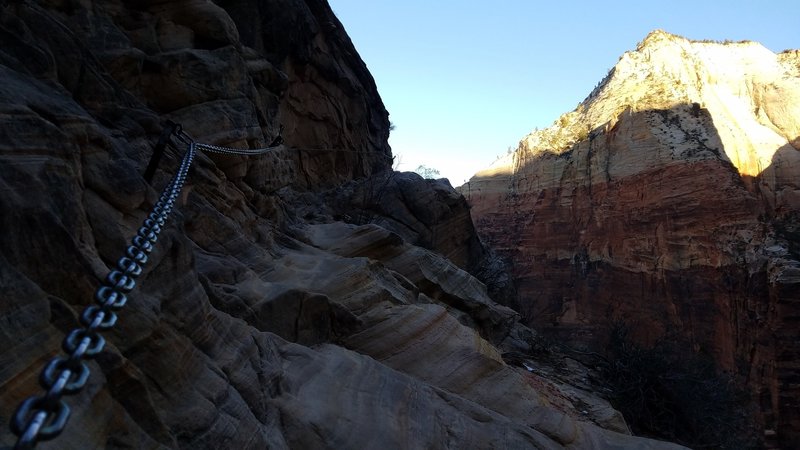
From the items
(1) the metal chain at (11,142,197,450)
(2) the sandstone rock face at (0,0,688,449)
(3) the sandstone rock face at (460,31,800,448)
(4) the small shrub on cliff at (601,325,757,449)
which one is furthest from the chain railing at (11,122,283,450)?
(3) the sandstone rock face at (460,31,800,448)

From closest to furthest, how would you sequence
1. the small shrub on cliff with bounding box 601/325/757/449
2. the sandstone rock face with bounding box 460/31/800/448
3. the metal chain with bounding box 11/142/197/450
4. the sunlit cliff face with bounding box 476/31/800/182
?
1. the metal chain with bounding box 11/142/197/450
2. the small shrub on cliff with bounding box 601/325/757/449
3. the sandstone rock face with bounding box 460/31/800/448
4. the sunlit cliff face with bounding box 476/31/800/182

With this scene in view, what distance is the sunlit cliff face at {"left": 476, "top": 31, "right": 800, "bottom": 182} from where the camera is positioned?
30.2 metres

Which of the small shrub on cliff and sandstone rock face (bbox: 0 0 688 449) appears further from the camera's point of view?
the small shrub on cliff

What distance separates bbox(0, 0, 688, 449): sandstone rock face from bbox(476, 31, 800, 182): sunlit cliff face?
81.6 feet

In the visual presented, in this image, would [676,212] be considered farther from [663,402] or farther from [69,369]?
[69,369]

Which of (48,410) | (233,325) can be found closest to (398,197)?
(233,325)

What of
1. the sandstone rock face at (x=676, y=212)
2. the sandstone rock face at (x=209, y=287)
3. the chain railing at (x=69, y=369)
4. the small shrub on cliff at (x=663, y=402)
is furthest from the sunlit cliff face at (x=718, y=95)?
the chain railing at (x=69, y=369)

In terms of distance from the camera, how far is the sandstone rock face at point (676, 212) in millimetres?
25203

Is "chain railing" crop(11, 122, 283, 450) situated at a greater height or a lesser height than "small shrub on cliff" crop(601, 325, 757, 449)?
greater

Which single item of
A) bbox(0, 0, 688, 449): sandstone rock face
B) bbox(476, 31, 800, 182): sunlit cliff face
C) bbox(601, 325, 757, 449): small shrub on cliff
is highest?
bbox(476, 31, 800, 182): sunlit cliff face

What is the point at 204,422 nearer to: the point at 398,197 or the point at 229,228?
the point at 229,228

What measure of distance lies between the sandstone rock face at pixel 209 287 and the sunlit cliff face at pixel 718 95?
2487 cm

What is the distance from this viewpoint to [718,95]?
33062mm

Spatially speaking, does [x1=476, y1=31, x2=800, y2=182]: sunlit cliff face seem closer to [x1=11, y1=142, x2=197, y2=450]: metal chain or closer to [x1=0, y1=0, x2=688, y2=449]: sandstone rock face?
[x1=0, y1=0, x2=688, y2=449]: sandstone rock face
